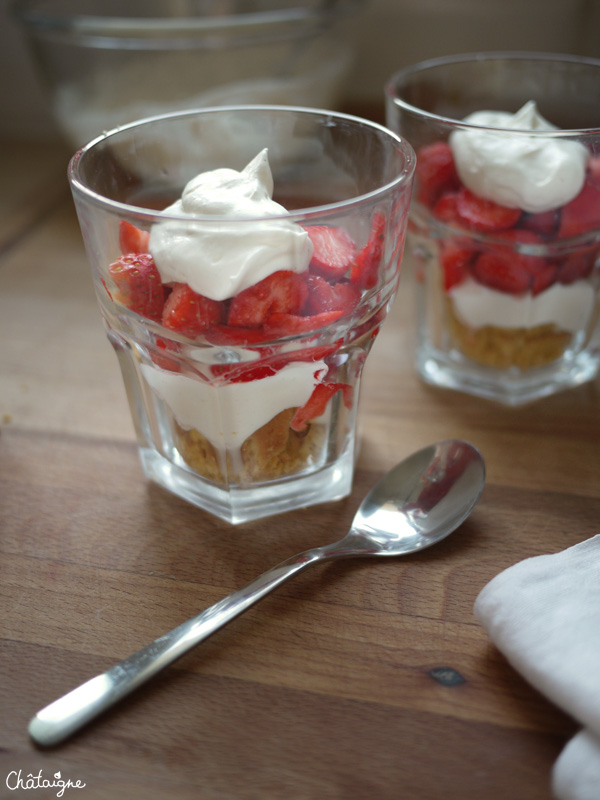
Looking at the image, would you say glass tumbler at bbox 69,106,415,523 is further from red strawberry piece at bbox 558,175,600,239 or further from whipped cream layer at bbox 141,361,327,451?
red strawberry piece at bbox 558,175,600,239

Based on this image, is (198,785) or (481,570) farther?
(481,570)

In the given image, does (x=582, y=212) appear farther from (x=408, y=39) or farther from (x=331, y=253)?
(x=408, y=39)

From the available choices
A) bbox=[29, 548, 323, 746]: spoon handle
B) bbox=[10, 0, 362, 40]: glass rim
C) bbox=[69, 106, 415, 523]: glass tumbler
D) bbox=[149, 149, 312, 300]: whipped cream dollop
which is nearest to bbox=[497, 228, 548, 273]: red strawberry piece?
bbox=[69, 106, 415, 523]: glass tumbler

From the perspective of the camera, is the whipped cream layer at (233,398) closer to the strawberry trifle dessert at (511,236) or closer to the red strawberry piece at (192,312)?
the red strawberry piece at (192,312)

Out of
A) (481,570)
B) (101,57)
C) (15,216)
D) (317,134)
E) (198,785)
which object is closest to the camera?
(198,785)

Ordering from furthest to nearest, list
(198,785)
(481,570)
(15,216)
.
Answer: (15,216)
(481,570)
(198,785)

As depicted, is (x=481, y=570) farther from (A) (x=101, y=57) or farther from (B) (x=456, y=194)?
(A) (x=101, y=57)

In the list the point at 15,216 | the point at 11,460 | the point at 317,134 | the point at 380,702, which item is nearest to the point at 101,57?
the point at 15,216
